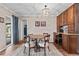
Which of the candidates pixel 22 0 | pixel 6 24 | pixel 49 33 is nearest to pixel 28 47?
pixel 49 33

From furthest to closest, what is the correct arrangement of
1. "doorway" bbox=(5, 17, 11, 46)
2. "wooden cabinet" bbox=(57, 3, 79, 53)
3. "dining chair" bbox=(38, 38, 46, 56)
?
"doorway" bbox=(5, 17, 11, 46)
"dining chair" bbox=(38, 38, 46, 56)
"wooden cabinet" bbox=(57, 3, 79, 53)

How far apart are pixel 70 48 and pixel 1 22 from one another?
2924 mm

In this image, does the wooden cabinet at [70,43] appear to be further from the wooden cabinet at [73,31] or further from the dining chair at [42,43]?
the dining chair at [42,43]

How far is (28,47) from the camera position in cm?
532

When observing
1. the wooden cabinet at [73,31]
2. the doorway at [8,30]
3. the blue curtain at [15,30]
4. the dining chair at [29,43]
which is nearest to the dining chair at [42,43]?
the dining chair at [29,43]

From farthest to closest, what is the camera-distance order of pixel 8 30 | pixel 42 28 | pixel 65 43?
pixel 8 30, pixel 65 43, pixel 42 28

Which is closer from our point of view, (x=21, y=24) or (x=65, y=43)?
(x=21, y=24)

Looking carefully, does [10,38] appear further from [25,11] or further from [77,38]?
[77,38]

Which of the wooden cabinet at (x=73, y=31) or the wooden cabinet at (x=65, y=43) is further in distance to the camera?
the wooden cabinet at (x=65, y=43)

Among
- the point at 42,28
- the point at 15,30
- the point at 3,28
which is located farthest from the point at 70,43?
the point at 3,28

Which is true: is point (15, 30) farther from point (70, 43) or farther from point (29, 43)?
point (70, 43)

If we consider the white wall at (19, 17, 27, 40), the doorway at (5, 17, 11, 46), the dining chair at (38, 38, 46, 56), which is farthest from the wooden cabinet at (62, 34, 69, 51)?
the doorway at (5, 17, 11, 46)

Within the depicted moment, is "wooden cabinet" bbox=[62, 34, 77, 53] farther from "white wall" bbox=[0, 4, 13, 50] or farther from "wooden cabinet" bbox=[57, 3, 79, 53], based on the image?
"white wall" bbox=[0, 4, 13, 50]

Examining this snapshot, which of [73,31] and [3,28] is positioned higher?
[3,28]
